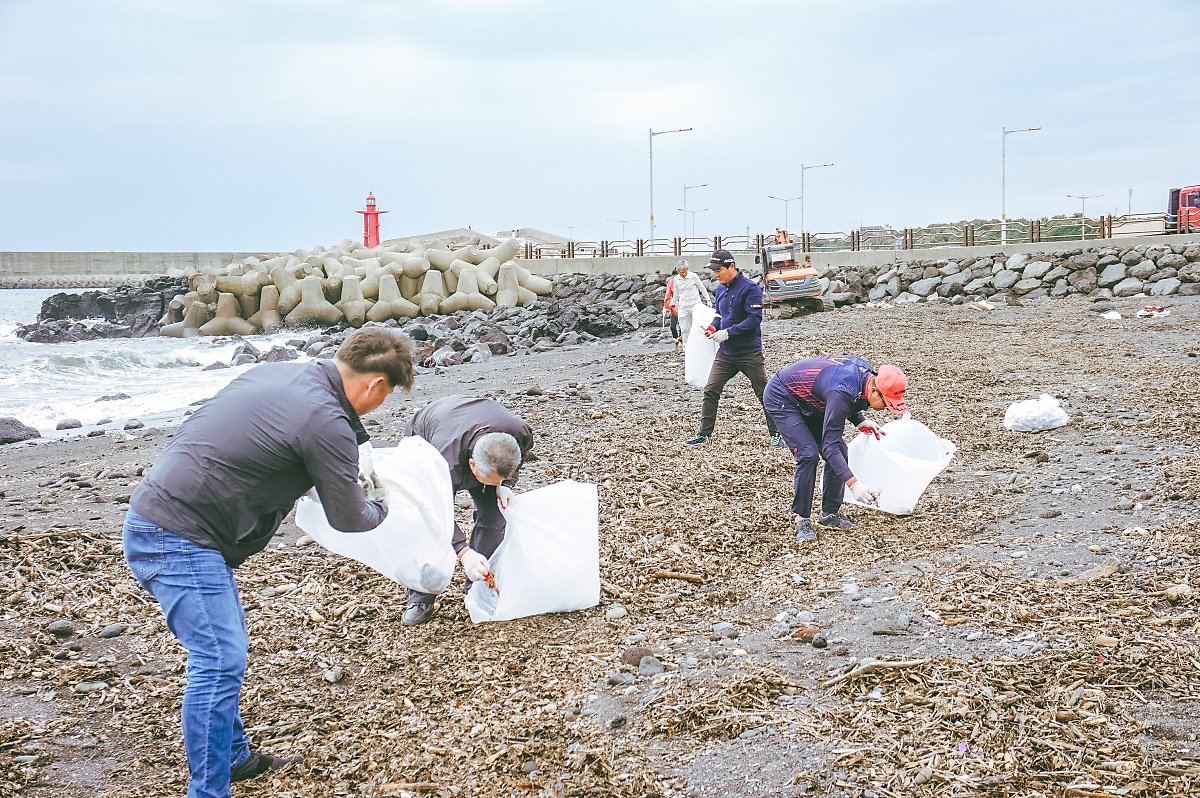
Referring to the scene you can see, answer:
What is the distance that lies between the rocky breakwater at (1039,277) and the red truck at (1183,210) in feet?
9.07

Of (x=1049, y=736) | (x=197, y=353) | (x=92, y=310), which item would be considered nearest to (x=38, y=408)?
(x=197, y=353)

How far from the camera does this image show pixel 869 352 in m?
13.5

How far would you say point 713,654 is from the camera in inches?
158

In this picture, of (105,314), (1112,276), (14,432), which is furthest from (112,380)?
(105,314)

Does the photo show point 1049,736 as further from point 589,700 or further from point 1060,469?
point 1060,469

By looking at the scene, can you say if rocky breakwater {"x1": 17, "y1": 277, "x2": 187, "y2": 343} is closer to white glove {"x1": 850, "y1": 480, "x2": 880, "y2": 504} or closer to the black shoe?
white glove {"x1": 850, "y1": 480, "x2": 880, "y2": 504}

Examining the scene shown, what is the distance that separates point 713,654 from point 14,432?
11.6 meters

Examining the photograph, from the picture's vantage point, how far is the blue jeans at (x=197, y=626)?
9.16ft

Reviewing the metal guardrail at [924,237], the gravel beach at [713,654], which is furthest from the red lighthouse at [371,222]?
the gravel beach at [713,654]

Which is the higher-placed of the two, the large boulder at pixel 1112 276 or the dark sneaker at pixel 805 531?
the large boulder at pixel 1112 276

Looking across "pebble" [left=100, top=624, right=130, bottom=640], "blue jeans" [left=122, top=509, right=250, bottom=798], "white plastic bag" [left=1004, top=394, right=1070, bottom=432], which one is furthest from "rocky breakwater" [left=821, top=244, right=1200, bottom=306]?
"blue jeans" [left=122, top=509, right=250, bottom=798]

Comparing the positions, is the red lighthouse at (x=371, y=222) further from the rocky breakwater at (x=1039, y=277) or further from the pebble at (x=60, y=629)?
the pebble at (x=60, y=629)

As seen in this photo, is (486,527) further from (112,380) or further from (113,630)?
(112,380)

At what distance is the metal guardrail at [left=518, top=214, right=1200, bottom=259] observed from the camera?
26.0 m
